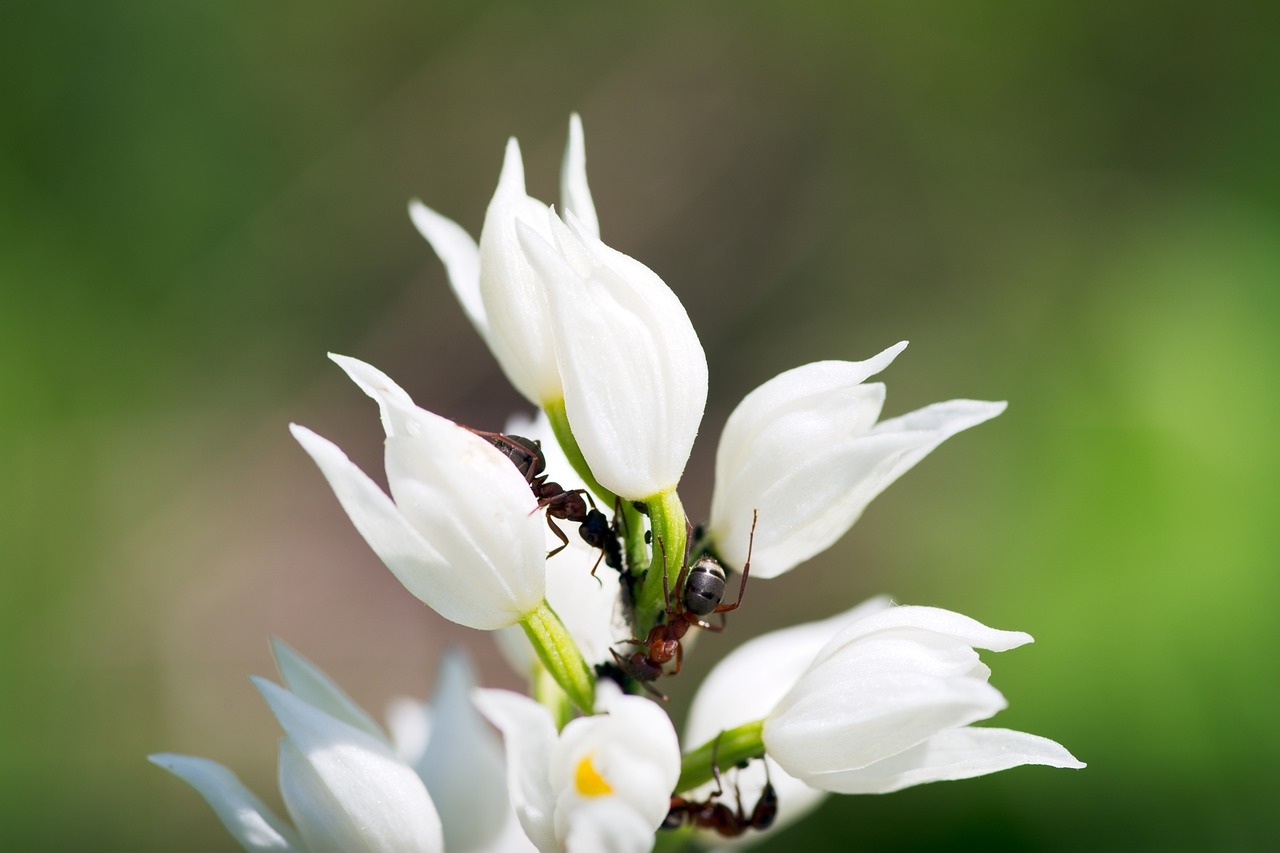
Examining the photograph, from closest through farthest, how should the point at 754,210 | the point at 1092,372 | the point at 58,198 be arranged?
1. the point at 1092,372
2. the point at 58,198
3. the point at 754,210

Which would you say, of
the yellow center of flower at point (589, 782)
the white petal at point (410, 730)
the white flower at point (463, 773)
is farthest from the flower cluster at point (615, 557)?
the white petal at point (410, 730)

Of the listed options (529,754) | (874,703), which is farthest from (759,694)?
(529,754)

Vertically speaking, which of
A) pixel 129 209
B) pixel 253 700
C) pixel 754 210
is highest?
pixel 129 209

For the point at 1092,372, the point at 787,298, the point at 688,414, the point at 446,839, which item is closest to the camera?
the point at 688,414

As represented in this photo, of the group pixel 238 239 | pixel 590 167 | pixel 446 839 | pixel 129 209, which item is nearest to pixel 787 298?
pixel 590 167

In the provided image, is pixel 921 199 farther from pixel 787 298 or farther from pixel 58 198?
pixel 58 198

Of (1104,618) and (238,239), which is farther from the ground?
(238,239)
